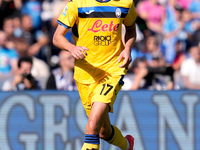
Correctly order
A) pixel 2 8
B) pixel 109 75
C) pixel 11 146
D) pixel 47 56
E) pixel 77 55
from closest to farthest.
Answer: pixel 77 55 < pixel 109 75 < pixel 11 146 < pixel 47 56 < pixel 2 8

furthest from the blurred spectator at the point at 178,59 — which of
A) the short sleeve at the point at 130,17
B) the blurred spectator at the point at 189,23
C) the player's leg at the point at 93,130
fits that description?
the player's leg at the point at 93,130

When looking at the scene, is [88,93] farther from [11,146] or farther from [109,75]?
[11,146]

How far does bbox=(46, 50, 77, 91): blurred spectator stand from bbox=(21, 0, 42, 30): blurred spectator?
4.27 ft

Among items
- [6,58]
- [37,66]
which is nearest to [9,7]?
[6,58]

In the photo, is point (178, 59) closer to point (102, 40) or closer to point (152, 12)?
point (152, 12)

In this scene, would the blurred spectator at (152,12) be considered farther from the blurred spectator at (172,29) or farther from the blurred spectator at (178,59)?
the blurred spectator at (178,59)

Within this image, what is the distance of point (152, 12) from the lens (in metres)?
9.25

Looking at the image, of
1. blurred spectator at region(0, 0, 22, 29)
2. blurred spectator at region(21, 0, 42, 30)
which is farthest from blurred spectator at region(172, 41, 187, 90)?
blurred spectator at region(0, 0, 22, 29)

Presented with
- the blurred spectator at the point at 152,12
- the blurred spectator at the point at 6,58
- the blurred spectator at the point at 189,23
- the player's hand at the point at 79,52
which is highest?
the player's hand at the point at 79,52

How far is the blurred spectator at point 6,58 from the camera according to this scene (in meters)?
8.35

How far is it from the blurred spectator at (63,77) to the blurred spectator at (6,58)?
2.68ft

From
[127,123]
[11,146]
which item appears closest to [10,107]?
[11,146]

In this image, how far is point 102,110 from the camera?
511cm

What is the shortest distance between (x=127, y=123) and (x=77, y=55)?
3.07m
